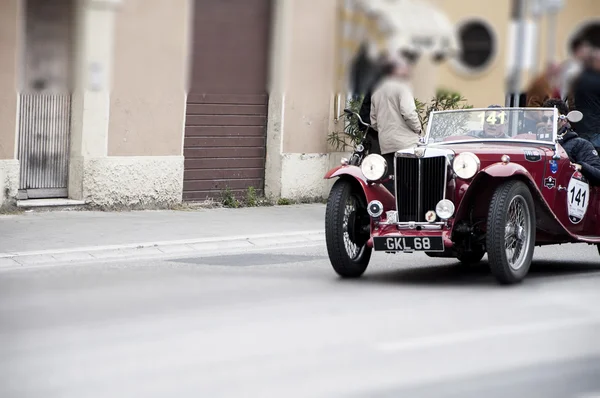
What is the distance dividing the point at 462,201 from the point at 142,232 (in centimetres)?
447

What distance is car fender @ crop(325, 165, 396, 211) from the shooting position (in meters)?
8.38

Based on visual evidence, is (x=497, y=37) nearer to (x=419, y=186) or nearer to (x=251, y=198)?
(x=419, y=186)

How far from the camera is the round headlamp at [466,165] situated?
26.3 ft

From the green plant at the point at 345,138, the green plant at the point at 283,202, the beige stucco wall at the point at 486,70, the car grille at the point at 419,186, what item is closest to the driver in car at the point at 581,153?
the car grille at the point at 419,186

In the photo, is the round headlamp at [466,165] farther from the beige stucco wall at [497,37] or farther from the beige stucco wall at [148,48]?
the beige stucco wall at [497,37]

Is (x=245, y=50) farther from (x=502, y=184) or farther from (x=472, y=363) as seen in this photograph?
(x=502, y=184)

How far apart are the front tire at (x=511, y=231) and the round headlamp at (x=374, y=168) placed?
0.98m

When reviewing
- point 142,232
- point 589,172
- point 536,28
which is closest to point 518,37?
point 536,28

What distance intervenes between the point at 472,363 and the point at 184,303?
8.57 ft

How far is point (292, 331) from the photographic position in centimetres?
617

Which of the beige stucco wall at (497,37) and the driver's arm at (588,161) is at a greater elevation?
the beige stucco wall at (497,37)

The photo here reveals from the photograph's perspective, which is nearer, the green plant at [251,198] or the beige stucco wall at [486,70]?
the beige stucco wall at [486,70]

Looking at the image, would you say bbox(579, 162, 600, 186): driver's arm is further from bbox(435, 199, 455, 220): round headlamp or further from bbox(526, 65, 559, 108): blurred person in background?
bbox(526, 65, 559, 108): blurred person in background

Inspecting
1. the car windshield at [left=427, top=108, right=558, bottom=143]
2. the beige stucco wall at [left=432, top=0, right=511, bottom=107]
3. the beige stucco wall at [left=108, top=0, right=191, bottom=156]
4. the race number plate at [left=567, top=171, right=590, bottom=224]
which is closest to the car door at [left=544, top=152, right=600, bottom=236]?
the race number plate at [left=567, top=171, right=590, bottom=224]
